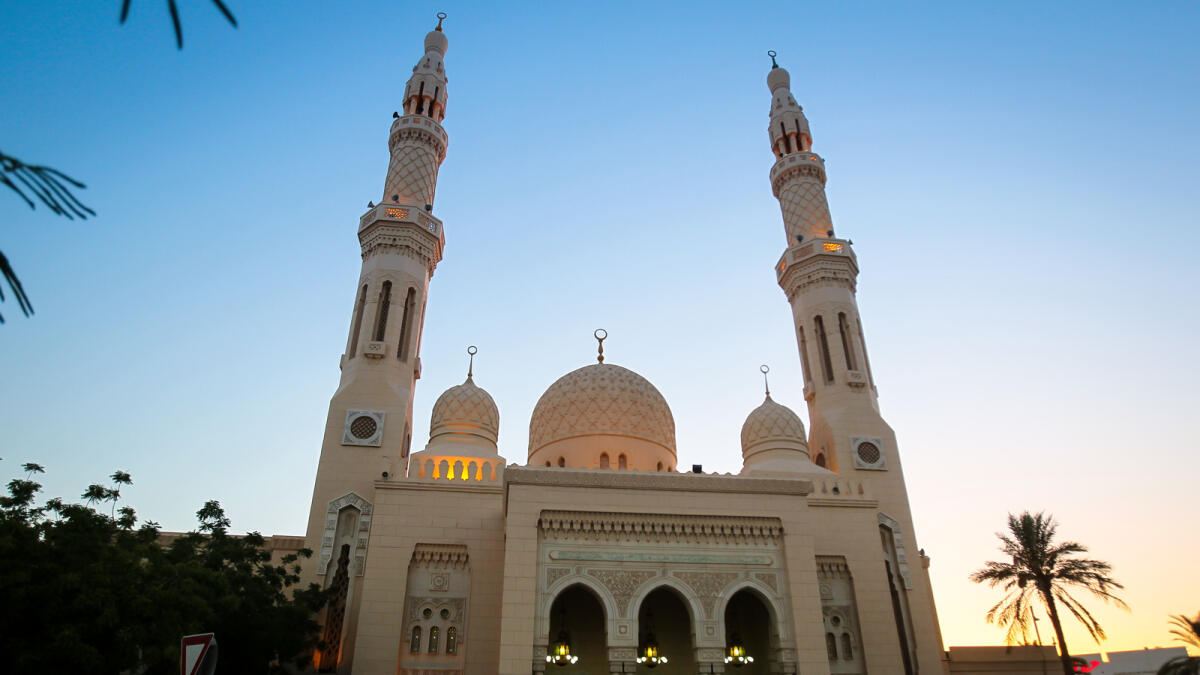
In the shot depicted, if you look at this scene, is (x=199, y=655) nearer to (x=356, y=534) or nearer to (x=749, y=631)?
(x=356, y=534)

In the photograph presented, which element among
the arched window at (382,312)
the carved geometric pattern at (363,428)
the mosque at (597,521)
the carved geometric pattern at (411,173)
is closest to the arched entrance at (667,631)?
the mosque at (597,521)

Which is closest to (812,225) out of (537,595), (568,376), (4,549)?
(568,376)

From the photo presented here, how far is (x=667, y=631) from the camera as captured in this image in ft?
56.5

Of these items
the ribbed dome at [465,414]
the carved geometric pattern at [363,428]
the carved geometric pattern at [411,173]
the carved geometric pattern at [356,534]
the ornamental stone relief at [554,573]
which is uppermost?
the carved geometric pattern at [411,173]

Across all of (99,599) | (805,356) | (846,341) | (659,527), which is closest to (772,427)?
(805,356)

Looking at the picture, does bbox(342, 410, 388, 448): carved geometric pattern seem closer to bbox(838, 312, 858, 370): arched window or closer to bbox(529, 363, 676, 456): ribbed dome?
bbox(529, 363, 676, 456): ribbed dome

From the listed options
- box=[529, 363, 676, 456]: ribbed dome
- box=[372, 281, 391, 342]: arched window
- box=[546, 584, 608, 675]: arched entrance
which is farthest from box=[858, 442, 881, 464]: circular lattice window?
box=[372, 281, 391, 342]: arched window

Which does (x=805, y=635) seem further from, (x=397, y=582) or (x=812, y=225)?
(x=812, y=225)

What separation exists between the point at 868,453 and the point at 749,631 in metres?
7.25

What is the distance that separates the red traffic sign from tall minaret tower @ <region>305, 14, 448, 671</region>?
1297cm

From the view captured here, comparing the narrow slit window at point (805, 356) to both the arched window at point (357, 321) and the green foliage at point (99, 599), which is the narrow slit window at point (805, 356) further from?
the green foliage at point (99, 599)

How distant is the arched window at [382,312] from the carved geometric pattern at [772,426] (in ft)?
38.3

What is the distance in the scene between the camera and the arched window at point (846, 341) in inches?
936

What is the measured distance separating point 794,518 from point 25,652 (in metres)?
13.5
